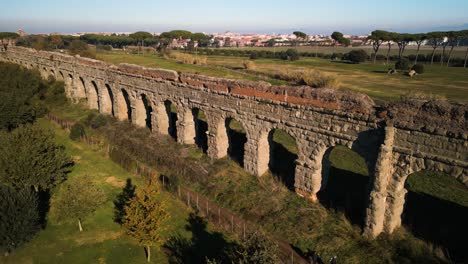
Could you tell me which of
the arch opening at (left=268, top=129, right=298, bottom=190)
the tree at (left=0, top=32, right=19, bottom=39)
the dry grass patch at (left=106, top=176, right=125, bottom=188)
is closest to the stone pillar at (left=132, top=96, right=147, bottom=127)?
the dry grass patch at (left=106, top=176, right=125, bottom=188)

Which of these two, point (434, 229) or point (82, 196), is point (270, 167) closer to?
point (434, 229)

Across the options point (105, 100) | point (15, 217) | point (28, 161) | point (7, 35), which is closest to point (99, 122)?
point (105, 100)

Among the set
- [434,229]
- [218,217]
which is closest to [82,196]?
[218,217]

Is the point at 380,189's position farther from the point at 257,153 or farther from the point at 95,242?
the point at 95,242

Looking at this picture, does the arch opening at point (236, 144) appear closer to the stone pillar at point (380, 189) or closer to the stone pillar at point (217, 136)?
the stone pillar at point (217, 136)

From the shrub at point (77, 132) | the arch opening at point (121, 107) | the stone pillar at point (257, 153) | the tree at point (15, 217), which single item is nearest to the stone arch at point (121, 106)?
the arch opening at point (121, 107)

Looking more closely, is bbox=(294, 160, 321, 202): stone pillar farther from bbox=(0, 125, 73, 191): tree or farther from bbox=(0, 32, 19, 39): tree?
bbox=(0, 32, 19, 39): tree
